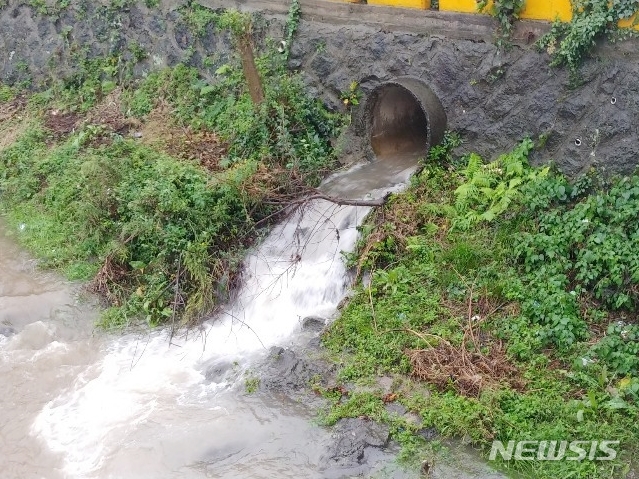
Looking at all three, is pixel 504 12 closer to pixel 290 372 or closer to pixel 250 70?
pixel 250 70

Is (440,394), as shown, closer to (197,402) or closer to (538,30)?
(197,402)

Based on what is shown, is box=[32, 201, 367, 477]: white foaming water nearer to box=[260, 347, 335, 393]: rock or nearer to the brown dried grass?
box=[260, 347, 335, 393]: rock

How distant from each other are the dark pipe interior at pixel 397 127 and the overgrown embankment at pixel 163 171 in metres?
0.62

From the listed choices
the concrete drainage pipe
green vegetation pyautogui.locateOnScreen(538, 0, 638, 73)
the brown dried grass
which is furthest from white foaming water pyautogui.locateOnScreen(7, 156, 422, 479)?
green vegetation pyautogui.locateOnScreen(538, 0, 638, 73)

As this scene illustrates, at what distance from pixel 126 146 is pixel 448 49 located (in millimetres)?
4785

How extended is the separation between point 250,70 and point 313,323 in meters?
3.84

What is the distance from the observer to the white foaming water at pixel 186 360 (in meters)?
6.45

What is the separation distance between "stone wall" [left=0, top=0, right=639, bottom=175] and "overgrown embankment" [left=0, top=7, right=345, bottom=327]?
0.99ft

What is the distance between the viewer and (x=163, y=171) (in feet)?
29.7

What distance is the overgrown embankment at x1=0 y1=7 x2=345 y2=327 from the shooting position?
27.4ft

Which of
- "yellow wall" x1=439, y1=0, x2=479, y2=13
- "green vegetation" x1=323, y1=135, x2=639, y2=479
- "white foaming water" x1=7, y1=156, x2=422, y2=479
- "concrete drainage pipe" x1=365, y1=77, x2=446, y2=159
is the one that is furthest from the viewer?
"concrete drainage pipe" x1=365, y1=77, x2=446, y2=159

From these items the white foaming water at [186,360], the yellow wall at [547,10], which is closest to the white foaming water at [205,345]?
the white foaming water at [186,360]

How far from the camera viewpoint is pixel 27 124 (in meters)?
11.9

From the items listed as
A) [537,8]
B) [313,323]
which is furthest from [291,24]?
[313,323]
